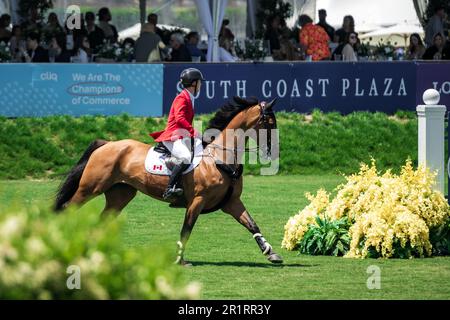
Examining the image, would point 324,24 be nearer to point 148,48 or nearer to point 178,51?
point 178,51

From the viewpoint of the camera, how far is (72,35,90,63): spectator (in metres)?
25.0

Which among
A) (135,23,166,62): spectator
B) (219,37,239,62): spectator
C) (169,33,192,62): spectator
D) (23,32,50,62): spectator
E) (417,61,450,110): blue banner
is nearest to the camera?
(23,32,50,62): spectator

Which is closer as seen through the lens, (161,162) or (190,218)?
(190,218)

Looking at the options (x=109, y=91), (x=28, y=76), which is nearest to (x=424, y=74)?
(x=109, y=91)

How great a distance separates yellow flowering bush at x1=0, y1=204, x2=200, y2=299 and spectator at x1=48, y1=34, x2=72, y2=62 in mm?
19613

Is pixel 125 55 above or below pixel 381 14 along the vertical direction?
below

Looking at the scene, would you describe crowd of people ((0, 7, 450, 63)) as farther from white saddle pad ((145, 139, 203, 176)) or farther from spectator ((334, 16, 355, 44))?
white saddle pad ((145, 139, 203, 176))

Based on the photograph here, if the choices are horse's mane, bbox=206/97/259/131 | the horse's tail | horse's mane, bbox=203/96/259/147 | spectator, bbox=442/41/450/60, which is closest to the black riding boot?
horse's mane, bbox=203/96/259/147

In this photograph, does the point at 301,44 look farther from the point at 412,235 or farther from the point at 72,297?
the point at 72,297

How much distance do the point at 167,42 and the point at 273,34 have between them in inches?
103

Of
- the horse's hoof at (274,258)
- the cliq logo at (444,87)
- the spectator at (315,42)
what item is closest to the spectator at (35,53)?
the spectator at (315,42)

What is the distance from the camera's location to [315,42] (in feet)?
86.3

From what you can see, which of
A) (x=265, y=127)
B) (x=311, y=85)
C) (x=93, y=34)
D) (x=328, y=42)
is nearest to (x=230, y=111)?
(x=265, y=127)

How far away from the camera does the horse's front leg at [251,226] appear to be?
12820 mm
